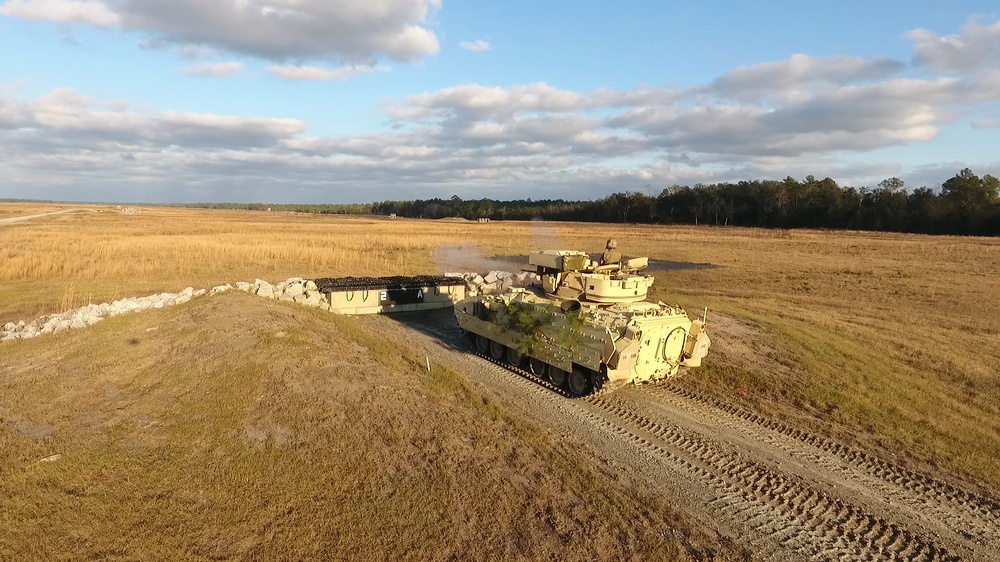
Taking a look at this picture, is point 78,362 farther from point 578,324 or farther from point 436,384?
point 578,324

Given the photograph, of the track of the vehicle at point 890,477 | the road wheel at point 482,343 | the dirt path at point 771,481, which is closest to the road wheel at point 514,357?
the road wheel at point 482,343

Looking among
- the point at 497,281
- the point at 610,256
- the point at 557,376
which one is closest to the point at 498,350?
the point at 557,376

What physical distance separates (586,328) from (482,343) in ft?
14.3

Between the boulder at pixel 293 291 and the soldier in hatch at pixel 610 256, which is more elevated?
the soldier in hatch at pixel 610 256

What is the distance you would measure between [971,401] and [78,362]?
18963 millimetres

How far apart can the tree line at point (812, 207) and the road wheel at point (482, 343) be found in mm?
41279

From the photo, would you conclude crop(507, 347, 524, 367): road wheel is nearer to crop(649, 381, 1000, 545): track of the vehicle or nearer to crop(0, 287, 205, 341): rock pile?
crop(649, 381, 1000, 545): track of the vehicle

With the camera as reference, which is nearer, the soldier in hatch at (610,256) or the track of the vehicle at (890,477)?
the track of the vehicle at (890,477)

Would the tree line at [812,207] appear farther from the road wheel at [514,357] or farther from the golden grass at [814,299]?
the road wheel at [514,357]

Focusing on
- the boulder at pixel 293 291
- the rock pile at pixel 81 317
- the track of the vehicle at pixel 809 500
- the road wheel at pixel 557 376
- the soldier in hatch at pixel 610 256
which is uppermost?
the soldier in hatch at pixel 610 256

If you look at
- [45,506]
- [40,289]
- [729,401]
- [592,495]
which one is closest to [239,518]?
[45,506]

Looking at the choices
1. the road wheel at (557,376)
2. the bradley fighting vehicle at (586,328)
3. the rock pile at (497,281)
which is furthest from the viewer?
the rock pile at (497,281)

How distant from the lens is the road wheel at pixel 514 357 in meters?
14.0

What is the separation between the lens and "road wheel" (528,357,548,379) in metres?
13.3
